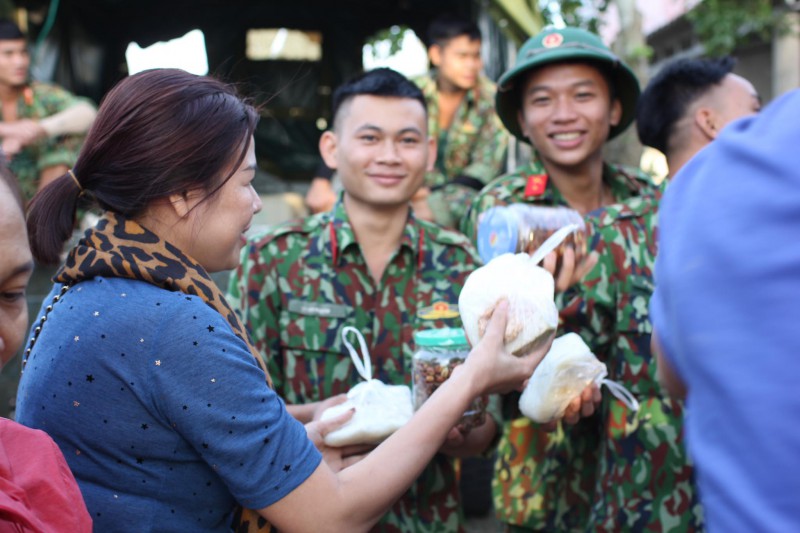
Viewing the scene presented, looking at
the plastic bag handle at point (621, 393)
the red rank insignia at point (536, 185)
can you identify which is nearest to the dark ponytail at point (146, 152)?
the plastic bag handle at point (621, 393)

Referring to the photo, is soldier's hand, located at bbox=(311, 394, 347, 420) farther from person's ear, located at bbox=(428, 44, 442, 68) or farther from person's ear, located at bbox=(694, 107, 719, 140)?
person's ear, located at bbox=(428, 44, 442, 68)

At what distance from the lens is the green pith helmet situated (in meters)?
2.88

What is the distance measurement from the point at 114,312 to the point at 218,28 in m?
9.81

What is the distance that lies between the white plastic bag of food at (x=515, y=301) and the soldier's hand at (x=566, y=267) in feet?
0.45

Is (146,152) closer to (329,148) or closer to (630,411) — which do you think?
(329,148)

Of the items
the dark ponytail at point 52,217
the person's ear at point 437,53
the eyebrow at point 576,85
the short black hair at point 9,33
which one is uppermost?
the short black hair at point 9,33

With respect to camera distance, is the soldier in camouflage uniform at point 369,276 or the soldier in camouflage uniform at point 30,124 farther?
the soldier in camouflage uniform at point 30,124

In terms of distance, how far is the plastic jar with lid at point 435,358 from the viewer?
207 cm

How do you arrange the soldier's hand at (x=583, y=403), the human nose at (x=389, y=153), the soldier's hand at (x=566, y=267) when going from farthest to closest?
the human nose at (x=389, y=153)
the soldier's hand at (x=583, y=403)
the soldier's hand at (x=566, y=267)

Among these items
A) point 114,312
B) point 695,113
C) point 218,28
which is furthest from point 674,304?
point 218,28

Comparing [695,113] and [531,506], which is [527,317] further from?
[695,113]

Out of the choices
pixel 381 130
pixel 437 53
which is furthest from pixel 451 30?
→ pixel 381 130

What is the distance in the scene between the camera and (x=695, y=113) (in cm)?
287

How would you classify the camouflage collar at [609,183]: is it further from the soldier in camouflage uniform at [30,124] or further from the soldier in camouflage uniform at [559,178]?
the soldier in camouflage uniform at [30,124]
